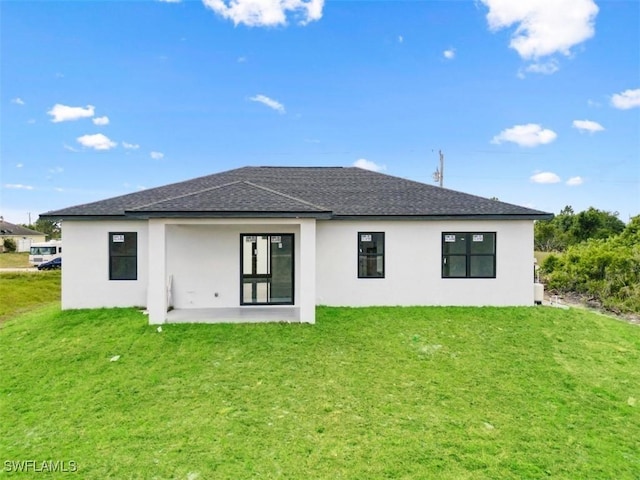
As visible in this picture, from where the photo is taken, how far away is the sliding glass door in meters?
10.2

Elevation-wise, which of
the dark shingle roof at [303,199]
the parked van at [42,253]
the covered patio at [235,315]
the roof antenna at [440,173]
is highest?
the roof antenna at [440,173]

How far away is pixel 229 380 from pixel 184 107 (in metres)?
18.0

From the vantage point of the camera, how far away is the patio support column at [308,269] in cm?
852

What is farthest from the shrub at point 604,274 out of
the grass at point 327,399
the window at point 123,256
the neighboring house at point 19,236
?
→ the neighboring house at point 19,236

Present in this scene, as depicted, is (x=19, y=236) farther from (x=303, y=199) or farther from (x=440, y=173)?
(x=440, y=173)

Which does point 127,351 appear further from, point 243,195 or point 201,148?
point 201,148

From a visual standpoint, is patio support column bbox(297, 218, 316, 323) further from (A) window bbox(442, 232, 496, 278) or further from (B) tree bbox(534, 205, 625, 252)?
(B) tree bbox(534, 205, 625, 252)

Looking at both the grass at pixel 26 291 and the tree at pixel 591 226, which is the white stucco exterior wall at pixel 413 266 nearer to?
the grass at pixel 26 291

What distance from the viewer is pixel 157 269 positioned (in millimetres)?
8289

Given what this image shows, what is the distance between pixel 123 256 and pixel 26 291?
36.7ft

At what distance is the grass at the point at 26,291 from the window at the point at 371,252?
1302 centimetres

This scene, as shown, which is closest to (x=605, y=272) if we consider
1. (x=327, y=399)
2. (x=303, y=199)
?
(x=303, y=199)

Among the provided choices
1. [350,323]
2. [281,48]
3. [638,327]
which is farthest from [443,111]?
[350,323]

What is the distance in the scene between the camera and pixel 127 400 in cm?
555
